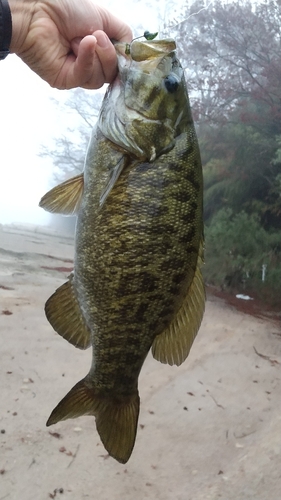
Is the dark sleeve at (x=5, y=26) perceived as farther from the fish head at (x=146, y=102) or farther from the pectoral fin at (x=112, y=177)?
the pectoral fin at (x=112, y=177)

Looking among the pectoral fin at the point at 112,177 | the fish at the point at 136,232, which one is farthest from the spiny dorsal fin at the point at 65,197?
the pectoral fin at the point at 112,177

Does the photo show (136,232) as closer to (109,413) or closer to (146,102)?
(146,102)

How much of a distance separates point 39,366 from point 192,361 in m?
1.11

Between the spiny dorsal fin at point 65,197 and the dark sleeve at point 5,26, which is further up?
the dark sleeve at point 5,26

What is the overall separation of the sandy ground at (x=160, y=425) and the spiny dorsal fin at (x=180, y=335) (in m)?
1.45

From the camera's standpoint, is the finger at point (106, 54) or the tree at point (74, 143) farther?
the tree at point (74, 143)

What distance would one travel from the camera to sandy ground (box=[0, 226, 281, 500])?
2158 mm

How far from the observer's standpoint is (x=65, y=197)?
0.95 m

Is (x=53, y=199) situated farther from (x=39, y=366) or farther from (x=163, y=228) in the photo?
(x=39, y=366)

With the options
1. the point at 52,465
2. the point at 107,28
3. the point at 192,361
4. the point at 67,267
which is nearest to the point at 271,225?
the point at 192,361

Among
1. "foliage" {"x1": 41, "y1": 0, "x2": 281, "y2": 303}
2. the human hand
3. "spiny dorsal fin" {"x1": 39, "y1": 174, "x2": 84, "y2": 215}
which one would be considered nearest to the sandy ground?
"foliage" {"x1": 41, "y1": 0, "x2": 281, "y2": 303}

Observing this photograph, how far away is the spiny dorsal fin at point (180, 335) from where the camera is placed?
92cm

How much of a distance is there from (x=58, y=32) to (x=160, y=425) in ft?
7.06

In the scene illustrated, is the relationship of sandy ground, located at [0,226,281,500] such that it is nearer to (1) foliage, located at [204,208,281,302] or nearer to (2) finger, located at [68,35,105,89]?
(1) foliage, located at [204,208,281,302]
